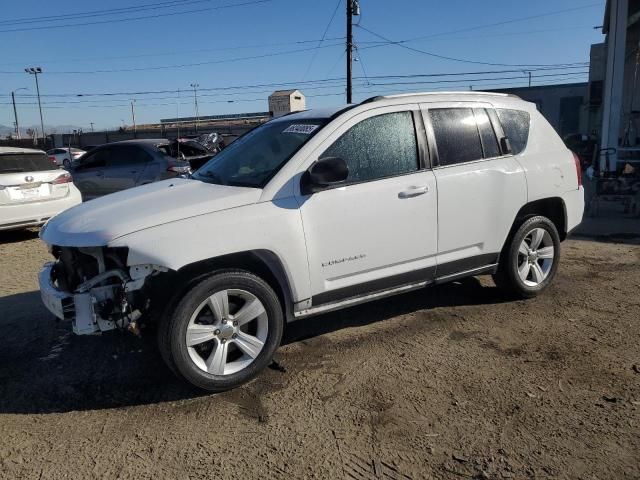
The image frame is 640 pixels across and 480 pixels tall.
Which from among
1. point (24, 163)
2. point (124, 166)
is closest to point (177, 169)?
point (124, 166)

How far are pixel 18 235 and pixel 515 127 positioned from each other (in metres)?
8.08

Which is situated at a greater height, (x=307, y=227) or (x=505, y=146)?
(x=505, y=146)

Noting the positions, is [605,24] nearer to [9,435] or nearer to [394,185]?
[394,185]

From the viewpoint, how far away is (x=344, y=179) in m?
3.60

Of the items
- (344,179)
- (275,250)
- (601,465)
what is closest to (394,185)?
(344,179)

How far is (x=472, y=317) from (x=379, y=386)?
1.50m

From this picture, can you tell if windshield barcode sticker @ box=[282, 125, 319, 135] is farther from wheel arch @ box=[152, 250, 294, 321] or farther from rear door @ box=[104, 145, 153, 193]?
rear door @ box=[104, 145, 153, 193]

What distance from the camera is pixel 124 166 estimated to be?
10.4 m

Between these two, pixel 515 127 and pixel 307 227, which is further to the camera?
pixel 515 127

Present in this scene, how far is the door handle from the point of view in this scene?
3.96 metres

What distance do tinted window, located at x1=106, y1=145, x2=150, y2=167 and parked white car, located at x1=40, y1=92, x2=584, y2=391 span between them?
20.0 ft

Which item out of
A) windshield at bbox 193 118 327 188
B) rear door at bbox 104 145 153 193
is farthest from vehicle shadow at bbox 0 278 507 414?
rear door at bbox 104 145 153 193

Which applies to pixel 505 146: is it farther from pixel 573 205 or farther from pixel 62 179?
pixel 62 179

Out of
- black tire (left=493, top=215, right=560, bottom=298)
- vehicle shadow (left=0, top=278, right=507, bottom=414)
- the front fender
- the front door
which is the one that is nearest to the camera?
the front fender
